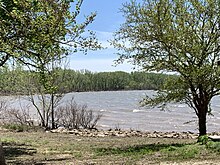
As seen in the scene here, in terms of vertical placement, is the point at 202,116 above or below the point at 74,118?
above

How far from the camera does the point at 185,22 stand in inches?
584

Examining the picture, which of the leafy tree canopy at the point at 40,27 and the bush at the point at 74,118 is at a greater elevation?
the leafy tree canopy at the point at 40,27

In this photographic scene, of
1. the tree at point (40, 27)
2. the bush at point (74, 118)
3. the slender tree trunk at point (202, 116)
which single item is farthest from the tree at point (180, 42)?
the bush at point (74, 118)

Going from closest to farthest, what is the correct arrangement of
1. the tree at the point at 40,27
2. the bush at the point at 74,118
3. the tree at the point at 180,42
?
the tree at the point at 40,27 < the tree at the point at 180,42 < the bush at the point at 74,118

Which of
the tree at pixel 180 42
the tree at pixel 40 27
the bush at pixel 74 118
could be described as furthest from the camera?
the bush at pixel 74 118

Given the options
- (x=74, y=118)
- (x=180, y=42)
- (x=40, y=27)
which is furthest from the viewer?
(x=74, y=118)

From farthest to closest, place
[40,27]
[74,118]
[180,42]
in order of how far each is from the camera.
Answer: [74,118]
[180,42]
[40,27]

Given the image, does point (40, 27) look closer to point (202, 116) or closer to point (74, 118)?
point (202, 116)

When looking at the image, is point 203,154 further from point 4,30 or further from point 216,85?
point 4,30

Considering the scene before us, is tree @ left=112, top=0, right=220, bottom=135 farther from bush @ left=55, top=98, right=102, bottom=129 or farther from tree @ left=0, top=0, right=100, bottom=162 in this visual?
bush @ left=55, top=98, right=102, bottom=129

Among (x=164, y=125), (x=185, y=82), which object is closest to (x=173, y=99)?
(x=185, y=82)

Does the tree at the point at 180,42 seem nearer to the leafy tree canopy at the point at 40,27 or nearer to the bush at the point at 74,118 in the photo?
the leafy tree canopy at the point at 40,27

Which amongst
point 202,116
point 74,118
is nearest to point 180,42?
point 202,116

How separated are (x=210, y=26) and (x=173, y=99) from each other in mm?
3166
